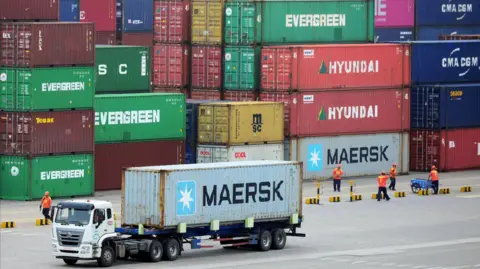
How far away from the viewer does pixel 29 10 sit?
7412cm

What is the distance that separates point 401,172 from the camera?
89.8m

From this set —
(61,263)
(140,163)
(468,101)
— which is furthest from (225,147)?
(61,263)

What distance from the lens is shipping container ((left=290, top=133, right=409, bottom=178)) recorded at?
84.5 meters

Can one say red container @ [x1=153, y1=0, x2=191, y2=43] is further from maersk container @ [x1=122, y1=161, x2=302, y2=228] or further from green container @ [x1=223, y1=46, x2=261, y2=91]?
maersk container @ [x1=122, y1=161, x2=302, y2=228]

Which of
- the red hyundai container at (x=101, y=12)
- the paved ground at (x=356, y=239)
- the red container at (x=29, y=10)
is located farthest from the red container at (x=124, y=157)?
the red hyundai container at (x=101, y=12)

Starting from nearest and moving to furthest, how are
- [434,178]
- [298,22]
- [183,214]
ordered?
[183,214] < [434,178] < [298,22]

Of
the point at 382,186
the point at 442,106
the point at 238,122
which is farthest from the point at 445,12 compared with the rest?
the point at 382,186

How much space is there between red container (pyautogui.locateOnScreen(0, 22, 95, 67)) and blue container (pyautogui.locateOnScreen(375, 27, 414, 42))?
34.6 metres

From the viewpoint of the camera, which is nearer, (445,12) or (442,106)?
(442,106)

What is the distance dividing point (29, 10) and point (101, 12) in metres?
37.1

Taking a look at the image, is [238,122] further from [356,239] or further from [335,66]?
[356,239]

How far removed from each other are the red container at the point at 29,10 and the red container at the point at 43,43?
44.9 inches

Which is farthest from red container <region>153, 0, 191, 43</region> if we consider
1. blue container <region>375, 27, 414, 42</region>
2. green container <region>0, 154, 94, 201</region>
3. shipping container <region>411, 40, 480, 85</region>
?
blue container <region>375, 27, 414, 42</region>

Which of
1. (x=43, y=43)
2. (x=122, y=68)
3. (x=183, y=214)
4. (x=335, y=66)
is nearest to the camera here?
(x=183, y=214)
